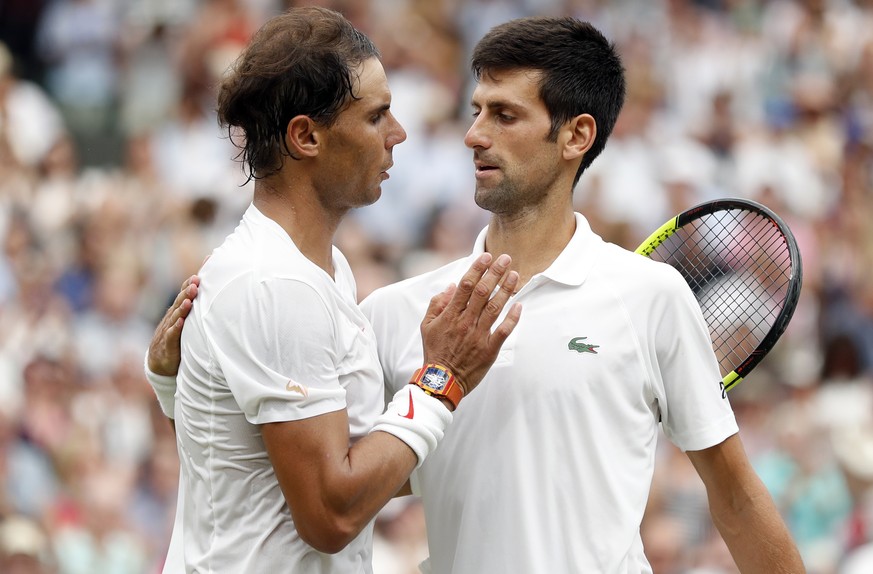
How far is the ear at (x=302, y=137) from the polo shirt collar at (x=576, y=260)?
64 cm

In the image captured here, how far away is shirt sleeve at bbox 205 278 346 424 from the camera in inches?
110

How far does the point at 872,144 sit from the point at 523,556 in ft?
22.8

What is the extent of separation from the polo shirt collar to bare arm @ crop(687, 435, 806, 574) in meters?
0.53

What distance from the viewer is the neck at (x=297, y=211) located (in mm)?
3051

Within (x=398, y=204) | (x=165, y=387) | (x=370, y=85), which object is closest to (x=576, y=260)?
(x=370, y=85)

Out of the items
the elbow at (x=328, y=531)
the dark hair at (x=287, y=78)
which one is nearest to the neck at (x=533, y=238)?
the dark hair at (x=287, y=78)

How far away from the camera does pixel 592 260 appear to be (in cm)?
340

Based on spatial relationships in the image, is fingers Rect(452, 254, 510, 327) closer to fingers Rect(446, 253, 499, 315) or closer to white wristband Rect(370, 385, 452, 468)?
fingers Rect(446, 253, 499, 315)

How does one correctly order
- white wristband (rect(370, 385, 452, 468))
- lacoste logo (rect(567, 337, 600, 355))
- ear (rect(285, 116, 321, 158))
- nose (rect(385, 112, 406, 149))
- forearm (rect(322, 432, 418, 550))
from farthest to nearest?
lacoste logo (rect(567, 337, 600, 355)) < nose (rect(385, 112, 406, 149)) < ear (rect(285, 116, 321, 158)) < white wristband (rect(370, 385, 452, 468)) < forearm (rect(322, 432, 418, 550))

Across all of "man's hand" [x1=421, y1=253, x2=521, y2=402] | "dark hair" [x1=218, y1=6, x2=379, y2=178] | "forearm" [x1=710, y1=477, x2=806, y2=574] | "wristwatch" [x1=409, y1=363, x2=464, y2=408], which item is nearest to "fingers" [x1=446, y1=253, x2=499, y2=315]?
"man's hand" [x1=421, y1=253, x2=521, y2=402]

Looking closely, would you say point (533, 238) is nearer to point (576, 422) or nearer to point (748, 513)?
point (576, 422)

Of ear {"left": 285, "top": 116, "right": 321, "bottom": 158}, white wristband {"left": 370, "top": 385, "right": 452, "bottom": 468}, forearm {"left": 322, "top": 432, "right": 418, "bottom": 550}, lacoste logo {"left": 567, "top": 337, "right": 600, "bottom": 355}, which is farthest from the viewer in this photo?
lacoste logo {"left": 567, "top": 337, "right": 600, "bottom": 355}

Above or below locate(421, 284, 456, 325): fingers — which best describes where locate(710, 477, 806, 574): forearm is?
below

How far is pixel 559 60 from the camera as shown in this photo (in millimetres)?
3459
